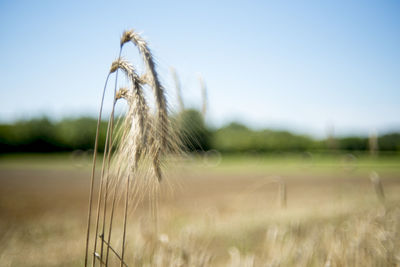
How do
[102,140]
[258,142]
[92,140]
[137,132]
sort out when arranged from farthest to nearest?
[258,142]
[92,140]
[102,140]
[137,132]

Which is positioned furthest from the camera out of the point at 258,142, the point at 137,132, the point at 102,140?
the point at 258,142

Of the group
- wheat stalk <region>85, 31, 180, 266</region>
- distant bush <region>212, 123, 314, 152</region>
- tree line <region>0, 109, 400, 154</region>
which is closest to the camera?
wheat stalk <region>85, 31, 180, 266</region>

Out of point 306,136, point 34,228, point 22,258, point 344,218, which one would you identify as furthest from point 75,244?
point 306,136

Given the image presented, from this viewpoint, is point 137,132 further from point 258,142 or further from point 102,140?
point 258,142

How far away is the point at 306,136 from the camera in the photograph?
5616 centimetres

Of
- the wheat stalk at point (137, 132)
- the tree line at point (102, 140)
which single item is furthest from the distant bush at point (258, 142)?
the wheat stalk at point (137, 132)

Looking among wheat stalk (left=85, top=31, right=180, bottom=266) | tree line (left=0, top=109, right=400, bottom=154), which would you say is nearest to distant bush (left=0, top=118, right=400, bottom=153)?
tree line (left=0, top=109, right=400, bottom=154)

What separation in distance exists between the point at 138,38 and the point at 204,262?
1905mm

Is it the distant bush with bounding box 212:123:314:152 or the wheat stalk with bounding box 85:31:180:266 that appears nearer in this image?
the wheat stalk with bounding box 85:31:180:266

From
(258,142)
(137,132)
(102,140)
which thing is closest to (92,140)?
(102,140)

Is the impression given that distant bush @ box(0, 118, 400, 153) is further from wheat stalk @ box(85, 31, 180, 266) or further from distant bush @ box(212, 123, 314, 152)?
wheat stalk @ box(85, 31, 180, 266)

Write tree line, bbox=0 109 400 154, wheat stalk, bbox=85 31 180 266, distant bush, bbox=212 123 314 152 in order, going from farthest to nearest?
distant bush, bbox=212 123 314 152 < tree line, bbox=0 109 400 154 < wheat stalk, bbox=85 31 180 266

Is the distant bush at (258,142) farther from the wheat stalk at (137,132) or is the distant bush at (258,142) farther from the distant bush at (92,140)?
the wheat stalk at (137,132)

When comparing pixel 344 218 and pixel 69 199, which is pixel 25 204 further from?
pixel 344 218
